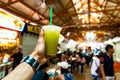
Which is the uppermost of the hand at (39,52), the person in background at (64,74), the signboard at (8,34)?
the signboard at (8,34)

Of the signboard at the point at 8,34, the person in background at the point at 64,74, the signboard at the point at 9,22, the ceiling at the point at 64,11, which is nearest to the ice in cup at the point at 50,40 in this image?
the ceiling at the point at 64,11

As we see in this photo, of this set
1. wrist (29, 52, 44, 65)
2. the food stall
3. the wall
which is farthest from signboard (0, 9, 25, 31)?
wrist (29, 52, 44, 65)

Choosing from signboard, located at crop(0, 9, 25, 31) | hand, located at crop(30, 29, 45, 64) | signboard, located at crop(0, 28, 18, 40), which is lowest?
hand, located at crop(30, 29, 45, 64)

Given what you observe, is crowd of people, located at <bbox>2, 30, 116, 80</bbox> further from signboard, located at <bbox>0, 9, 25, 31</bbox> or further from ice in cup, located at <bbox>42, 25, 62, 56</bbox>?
signboard, located at <bbox>0, 9, 25, 31</bbox>

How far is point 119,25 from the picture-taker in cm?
1789

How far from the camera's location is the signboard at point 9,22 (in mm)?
6602

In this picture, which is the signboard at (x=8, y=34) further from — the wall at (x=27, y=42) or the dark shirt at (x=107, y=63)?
the dark shirt at (x=107, y=63)

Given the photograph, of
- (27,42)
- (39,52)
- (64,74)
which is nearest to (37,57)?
(39,52)

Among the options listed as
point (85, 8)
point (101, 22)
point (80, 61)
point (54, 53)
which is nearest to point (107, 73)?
point (54, 53)

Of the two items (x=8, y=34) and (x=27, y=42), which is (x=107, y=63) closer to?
(x=8, y=34)

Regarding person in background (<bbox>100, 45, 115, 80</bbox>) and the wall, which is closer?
person in background (<bbox>100, 45, 115, 80</bbox>)

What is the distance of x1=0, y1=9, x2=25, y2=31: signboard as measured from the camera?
21.7ft

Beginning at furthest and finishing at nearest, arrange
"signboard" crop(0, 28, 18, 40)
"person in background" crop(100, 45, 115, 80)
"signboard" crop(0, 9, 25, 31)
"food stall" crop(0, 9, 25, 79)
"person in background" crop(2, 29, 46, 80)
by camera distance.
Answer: "signboard" crop(0, 28, 18, 40) < "signboard" crop(0, 9, 25, 31) < "food stall" crop(0, 9, 25, 79) < "person in background" crop(100, 45, 115, 80) < "person in background" crop(2, 29, 46, 80)

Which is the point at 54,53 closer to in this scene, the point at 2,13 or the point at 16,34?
the point at 2,13
